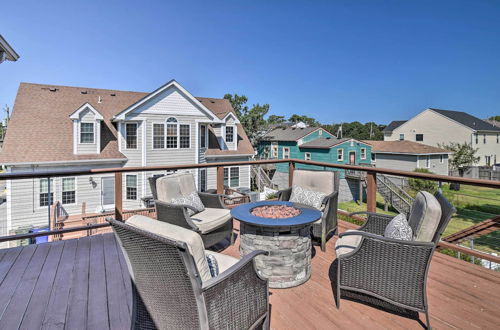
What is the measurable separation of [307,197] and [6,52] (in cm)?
623

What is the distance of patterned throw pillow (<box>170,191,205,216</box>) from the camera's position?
3730 mm

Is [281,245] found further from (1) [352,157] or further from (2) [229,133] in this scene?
(1) [352,157]

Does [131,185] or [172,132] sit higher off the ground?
Answer: [172,132]

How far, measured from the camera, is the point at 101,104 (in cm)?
1320

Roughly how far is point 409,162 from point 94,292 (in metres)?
24.3

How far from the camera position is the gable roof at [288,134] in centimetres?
2409

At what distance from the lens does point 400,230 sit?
2.29m

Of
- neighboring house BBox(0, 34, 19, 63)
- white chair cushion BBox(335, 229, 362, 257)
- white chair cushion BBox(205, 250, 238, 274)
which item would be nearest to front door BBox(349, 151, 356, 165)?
white chair cushion BBox(335, 229, 362, 257)

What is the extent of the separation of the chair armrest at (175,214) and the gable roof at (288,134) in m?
21.1

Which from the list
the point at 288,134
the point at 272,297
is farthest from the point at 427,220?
the point at 288,134

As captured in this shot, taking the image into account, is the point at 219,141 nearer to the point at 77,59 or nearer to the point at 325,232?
the point at 77,59

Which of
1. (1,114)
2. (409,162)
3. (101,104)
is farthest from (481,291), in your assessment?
(1,114)

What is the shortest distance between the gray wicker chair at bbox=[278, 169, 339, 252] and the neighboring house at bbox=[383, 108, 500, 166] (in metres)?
28.2

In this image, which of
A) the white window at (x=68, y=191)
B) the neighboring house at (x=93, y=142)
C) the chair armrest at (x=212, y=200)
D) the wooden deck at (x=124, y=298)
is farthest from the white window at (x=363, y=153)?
the chair armrest at (x=212, y=200)
